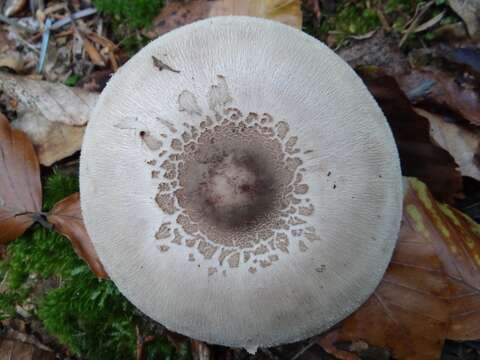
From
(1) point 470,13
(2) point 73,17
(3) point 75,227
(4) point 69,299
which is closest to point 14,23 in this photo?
(2) point 73,17

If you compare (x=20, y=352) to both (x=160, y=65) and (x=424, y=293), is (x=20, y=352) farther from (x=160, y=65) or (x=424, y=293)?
(x=424, y=293)

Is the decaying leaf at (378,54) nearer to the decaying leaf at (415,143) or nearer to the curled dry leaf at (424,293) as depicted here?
the decaying leaf at (415,143)

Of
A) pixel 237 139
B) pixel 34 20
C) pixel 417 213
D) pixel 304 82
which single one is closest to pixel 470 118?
pixel 417 213

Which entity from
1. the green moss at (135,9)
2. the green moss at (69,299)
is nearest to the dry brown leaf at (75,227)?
the green moss at (69,299)

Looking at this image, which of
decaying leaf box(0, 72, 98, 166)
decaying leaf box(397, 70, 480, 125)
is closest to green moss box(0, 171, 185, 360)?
decaying leaf box(0, 72, 98, 166)

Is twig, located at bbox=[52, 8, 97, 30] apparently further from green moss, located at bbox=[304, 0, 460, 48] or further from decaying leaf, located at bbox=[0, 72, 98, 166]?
green moss, located at bbox=[304, 0, 460, 48]

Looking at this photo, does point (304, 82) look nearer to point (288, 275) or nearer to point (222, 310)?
point (288, 275)
